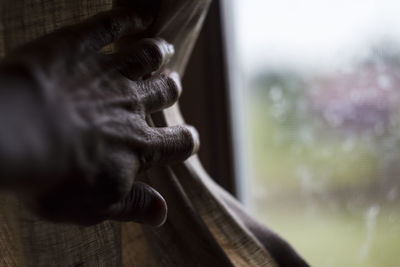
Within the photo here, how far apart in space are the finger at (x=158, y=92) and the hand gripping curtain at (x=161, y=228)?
5 cm

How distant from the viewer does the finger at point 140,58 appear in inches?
19.8

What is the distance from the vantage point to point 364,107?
3.02ft

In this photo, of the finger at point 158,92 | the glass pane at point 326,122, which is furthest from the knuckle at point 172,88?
the glass pane at point 326,122

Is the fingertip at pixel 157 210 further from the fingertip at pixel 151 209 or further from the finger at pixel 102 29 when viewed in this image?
the finger at pixel 102 29

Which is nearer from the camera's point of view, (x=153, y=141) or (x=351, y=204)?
(x=153, y=141)

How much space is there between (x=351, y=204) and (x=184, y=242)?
A: 458 millimetres

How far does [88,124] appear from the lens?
1.46ft

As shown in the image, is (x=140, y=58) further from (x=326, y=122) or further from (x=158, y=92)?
(x=326, y=122)

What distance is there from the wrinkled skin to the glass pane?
447 millimetres

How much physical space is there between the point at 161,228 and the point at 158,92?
151 mm

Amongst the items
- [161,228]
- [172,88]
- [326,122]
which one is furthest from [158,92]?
[326,122]

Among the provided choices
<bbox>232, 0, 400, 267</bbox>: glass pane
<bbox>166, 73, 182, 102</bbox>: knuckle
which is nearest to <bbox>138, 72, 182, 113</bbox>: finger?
<bbox>166, 73, 182, 102</bbox>: knuckle

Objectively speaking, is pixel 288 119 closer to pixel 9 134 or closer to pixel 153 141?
pixel 153 141

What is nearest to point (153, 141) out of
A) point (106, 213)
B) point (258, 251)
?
point (106, 213)
